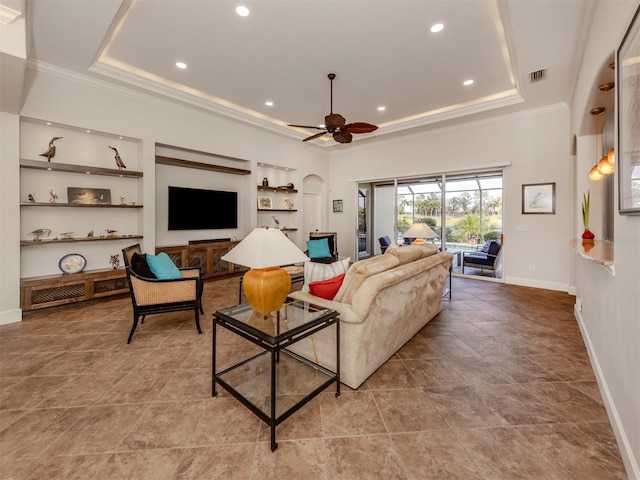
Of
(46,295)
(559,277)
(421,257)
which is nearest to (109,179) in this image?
(46,295)

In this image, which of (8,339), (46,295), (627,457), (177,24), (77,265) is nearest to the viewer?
(627,457)

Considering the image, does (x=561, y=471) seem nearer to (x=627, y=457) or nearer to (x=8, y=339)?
(x=627, y=457)

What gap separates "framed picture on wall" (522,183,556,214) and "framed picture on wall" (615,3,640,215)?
13.3ft

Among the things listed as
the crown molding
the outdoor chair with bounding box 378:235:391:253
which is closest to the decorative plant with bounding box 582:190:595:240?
the outdoor chair with bounding box 378:235:391:253

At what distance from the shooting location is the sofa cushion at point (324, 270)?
10.4ft

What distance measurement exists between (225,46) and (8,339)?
161 inches

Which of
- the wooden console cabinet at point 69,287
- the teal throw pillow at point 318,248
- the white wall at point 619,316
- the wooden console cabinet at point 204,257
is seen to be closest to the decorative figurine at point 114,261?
the wooden console cabinet at point 69,287

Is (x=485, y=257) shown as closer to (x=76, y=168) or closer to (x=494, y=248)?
(x=494, y=248)

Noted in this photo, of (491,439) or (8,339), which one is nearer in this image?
(491,439)

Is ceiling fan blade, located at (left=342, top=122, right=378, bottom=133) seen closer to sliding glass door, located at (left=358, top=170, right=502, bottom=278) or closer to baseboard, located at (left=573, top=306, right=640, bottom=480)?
sliding glass door, located at (left=358, top=170, right=502, bottom=278)

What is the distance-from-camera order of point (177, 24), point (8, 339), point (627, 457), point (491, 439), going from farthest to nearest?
point (177, 24) < point (8, 339) < point (491, 439) < point (627, 457)

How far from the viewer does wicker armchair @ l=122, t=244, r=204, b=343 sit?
9.70ft

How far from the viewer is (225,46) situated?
3.51m

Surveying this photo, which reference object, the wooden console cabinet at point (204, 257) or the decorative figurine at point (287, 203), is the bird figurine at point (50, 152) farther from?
the decorative figurine at point (287, 203)
